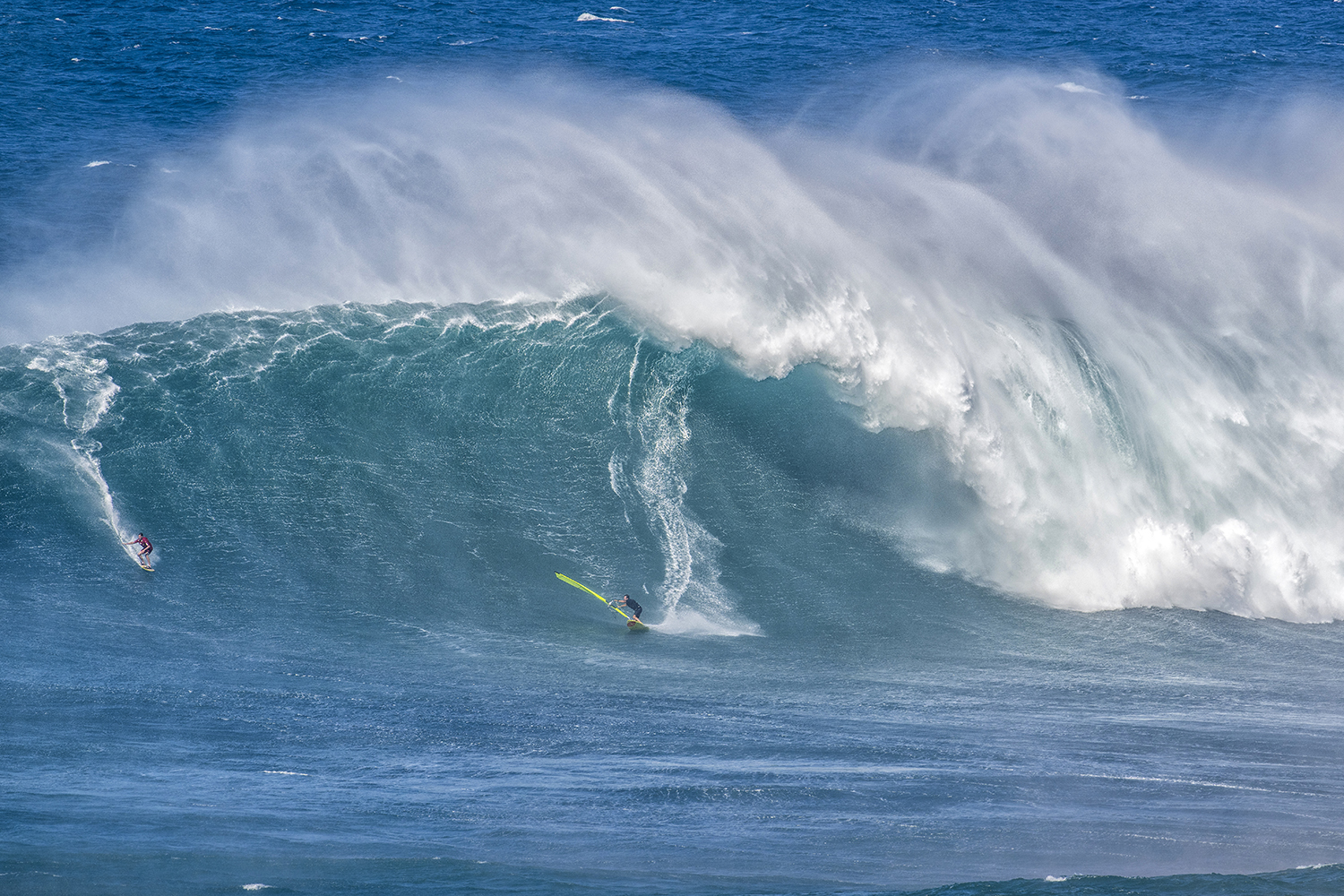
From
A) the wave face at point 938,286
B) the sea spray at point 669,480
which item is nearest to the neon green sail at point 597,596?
the sea spray at point 669,480

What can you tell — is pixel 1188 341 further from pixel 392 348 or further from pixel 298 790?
pixel 298 790

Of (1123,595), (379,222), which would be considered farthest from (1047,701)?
(379,222)

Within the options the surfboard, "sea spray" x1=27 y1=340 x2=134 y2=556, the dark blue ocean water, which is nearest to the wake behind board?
the dark blue ocean water

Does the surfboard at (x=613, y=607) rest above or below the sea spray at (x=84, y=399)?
below

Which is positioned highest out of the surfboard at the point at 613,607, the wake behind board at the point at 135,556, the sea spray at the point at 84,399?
the sea spray at the point at 84,399

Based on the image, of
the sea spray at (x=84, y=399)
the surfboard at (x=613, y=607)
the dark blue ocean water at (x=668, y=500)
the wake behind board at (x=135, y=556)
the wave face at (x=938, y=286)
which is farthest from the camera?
the wave face at (x=938, y=286)

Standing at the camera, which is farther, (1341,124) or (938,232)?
(1341,124)

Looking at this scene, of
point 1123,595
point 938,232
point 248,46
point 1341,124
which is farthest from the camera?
point 248,46

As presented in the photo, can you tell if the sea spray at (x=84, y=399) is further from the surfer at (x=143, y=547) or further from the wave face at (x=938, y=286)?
the surfer at (x=143, y=547)

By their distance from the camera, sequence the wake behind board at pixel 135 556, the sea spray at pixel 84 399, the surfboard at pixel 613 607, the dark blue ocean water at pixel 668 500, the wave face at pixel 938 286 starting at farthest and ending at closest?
1. the wave face at pixel 938 286
2. the sea spray at pixel 84 399
3. the wake behind board at pixel 135 556
4. the surfboard at pixel 613 607
5. the dark blue ocean water at pixel 668 500
